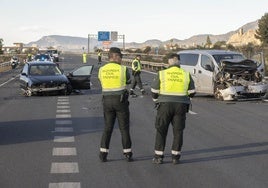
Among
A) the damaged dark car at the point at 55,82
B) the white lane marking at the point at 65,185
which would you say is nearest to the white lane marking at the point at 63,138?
the white lane marking at the point at 65,185

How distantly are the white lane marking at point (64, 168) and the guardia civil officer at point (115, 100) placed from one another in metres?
0.51

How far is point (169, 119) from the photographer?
8.59m

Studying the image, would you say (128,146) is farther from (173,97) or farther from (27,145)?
(27,145)

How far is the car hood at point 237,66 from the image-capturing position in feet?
64.2

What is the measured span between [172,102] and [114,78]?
985 mm

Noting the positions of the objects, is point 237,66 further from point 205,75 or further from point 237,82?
point 205,75

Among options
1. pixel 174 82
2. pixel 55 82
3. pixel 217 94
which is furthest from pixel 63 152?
pixel 55 82

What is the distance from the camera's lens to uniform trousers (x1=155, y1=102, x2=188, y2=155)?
8.49m

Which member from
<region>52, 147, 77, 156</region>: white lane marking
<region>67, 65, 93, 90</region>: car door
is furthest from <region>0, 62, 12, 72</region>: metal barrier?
<region>52, 147, 77, 156</region>: white lane marking

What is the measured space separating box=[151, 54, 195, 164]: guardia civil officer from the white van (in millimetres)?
11022

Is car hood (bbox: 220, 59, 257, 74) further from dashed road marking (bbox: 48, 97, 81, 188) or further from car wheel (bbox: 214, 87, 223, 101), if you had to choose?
dashed road marking (bbox: 48, 97, 81, 188)

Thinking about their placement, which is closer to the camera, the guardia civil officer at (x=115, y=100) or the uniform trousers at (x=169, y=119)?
the uniform trousers at (x=169, y=119)

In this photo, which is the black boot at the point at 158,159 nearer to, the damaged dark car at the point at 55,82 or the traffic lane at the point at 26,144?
the traffic lane at the point at 26,144

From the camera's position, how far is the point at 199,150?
9.71 metres
